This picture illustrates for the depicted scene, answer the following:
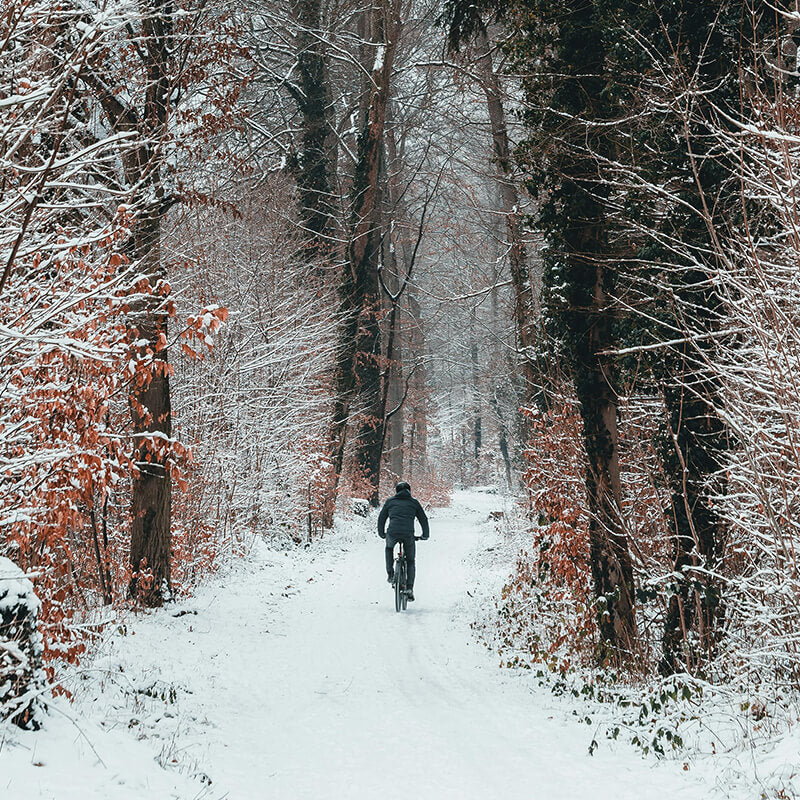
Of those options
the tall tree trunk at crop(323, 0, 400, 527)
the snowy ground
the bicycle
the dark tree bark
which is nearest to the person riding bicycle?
the bicycle

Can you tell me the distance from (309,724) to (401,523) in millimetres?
6074

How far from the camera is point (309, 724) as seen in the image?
6594mm

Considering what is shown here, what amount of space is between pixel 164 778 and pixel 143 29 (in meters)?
8.23

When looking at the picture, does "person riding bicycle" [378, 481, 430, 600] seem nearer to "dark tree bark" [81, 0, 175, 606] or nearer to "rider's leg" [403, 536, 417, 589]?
"rider's leg" [403, 536, 417, 589]

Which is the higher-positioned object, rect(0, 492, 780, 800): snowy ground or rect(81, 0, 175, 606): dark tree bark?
rect(81, 0, 175, 606): dark tree bark

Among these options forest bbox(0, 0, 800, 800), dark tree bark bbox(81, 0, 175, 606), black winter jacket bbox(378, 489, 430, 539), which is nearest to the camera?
forest bbox(0, 0, 800, 800)

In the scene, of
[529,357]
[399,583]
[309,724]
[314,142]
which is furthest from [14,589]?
[314,142]

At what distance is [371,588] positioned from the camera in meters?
14.0

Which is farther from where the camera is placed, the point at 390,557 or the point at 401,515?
the point at 401,515

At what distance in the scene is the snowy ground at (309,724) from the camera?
4777 mm

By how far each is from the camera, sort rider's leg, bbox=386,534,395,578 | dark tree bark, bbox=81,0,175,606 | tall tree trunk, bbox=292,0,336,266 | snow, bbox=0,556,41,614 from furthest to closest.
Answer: tall tree trunk, bbox=292,0,336,266 < rider's leg, bbox=386,534,395,578 < dark tree bark, bbox=81,0,175,606 < snow, bbox=0,556,41,614

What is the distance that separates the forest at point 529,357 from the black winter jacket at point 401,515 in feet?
5.51

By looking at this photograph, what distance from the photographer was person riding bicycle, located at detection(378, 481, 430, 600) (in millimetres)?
12320

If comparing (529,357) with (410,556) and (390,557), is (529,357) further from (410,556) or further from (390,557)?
(390,557)
